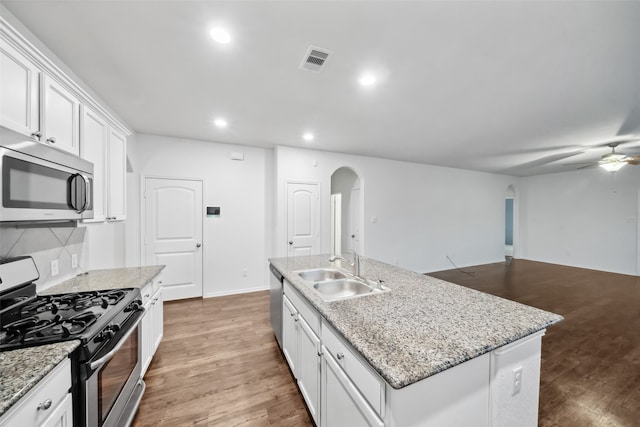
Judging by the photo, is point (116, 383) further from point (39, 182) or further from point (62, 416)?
point (39, 182)

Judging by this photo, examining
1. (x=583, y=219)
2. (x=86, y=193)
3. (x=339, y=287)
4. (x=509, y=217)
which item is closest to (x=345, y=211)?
(x=339, y=287)

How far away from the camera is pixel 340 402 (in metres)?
1.13

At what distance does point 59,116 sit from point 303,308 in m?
2.05

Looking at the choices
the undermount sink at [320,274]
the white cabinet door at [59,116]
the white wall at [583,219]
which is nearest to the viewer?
the white cabinet door at [59,116]

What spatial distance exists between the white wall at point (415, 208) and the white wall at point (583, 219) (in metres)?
1.11

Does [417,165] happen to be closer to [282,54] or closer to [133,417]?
[282,54]

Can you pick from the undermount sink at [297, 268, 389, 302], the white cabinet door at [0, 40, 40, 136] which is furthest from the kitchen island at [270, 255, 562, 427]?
the white cabinet door at [0, 40, 40, 136]

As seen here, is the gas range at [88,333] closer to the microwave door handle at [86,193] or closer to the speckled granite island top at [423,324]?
the microwave door handle at [86,193]

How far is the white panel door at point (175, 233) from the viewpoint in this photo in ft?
11.7

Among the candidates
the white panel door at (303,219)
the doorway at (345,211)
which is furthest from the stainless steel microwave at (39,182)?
the doorway at (345,211)

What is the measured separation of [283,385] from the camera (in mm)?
1909

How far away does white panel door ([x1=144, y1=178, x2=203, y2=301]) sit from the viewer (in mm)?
3557

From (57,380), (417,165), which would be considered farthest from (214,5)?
(417,165)

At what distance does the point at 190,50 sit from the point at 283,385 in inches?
108
